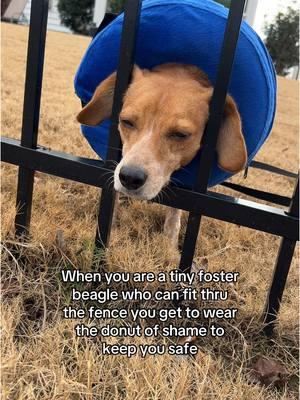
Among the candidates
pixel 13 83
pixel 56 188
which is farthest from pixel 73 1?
pixel 56 188

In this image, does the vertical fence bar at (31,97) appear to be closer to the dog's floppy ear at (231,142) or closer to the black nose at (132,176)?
the black nose at (132,176)

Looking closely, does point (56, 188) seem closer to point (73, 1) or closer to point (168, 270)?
point (168, 270)

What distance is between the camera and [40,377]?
1.38 m

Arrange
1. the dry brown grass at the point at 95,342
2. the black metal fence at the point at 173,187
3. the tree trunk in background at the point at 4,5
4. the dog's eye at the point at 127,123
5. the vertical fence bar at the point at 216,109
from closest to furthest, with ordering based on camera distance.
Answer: the dry brown grass at the point at 95,342 < the vertical fence bar at the point at 216,109 < the black metal fence at the point at 173,187 < the dog's eye at the point at 127,123 < the tree trunk in background at the point at 4,5

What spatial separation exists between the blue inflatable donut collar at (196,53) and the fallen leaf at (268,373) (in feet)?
2.64

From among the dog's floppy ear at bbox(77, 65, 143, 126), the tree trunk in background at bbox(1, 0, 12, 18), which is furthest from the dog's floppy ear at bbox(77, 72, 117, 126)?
the tree trunk in background at bbox(1, 0, 12, 18)

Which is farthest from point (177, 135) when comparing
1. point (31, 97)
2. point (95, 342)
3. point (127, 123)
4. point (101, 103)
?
point (95, 342)

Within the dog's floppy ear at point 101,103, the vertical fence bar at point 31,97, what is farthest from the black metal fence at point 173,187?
the dog's floppy ear at point 101,103

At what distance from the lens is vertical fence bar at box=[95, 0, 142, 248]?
1.69 metres

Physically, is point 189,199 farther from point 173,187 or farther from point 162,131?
point 162,131

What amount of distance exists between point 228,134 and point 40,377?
3.97 ft

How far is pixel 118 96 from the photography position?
1806 millimetres

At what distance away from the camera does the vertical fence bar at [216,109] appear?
1593 mm

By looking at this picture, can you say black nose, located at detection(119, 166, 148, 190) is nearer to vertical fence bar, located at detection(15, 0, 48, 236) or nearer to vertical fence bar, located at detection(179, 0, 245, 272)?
vertical fence bar, located at detection(179, 0, 245, 272)
